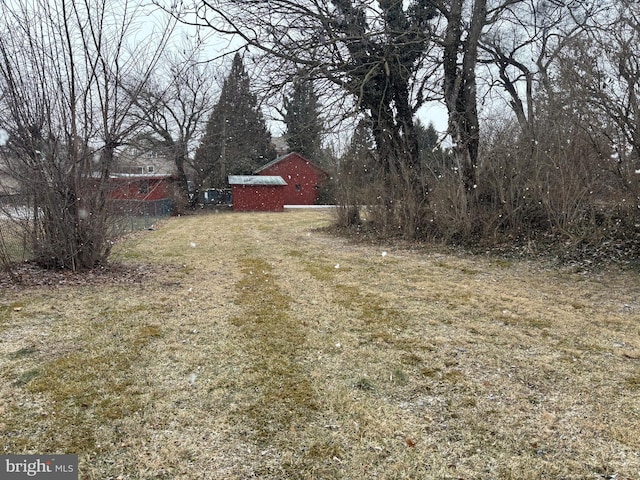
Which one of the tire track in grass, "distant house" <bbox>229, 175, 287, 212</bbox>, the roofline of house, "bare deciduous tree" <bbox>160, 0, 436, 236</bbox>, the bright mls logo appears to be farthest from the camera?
the roofline of house

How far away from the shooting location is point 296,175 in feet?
109

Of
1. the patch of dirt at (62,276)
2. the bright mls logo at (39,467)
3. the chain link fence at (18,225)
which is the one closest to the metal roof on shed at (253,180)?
the chain link fence at (18,225)

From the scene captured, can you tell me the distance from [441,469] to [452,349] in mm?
1580

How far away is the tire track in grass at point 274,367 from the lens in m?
2.41

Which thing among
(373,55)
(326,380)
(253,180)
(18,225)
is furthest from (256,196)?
(326,380)

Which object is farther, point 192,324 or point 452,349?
point 192,324

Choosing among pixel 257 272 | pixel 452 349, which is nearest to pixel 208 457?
pixel 452 349

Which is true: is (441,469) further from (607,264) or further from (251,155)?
(251,155)

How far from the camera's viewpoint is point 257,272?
682 cm

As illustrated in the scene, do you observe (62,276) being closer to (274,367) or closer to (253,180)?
(274,367)

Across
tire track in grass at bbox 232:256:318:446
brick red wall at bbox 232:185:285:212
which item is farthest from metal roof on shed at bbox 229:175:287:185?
tire track in grass at bbox 232:256:318:446

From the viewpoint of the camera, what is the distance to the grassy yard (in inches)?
82.7

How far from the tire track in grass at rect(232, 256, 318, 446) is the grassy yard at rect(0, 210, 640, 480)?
0.01 metres

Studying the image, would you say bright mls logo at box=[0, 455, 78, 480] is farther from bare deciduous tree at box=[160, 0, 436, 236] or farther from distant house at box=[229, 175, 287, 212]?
distant house at box=[229, 175, 287, 212]
